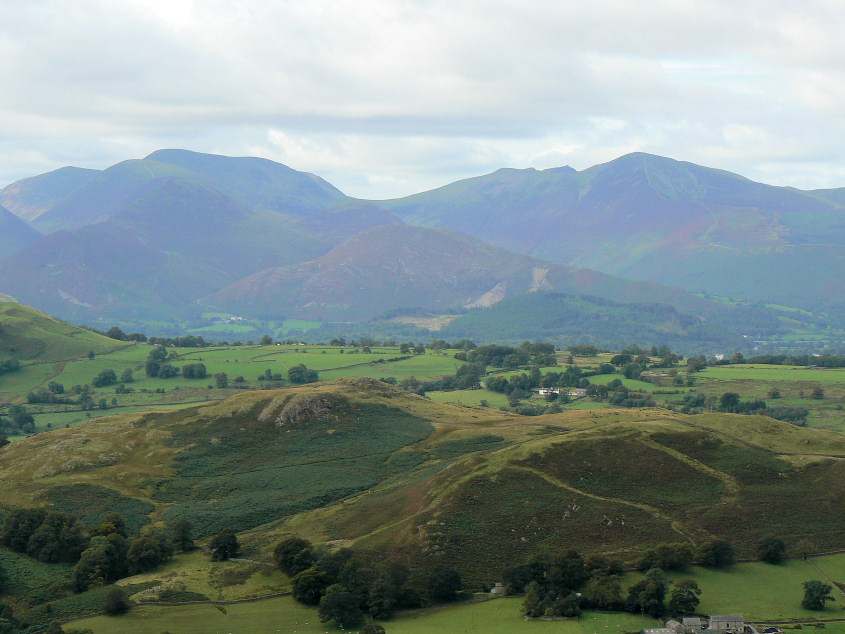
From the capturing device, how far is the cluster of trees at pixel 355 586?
233ft

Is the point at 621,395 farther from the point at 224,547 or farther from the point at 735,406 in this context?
the point at 224,547

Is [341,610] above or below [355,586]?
below

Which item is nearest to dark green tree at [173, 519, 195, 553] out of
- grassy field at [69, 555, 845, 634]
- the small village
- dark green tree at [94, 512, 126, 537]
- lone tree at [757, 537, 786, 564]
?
dark green tree at [94, 512, 126, 537]

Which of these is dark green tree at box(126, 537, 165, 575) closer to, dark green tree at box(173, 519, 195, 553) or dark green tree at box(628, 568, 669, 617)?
dark green tree at box(173, 519, 195, 553)

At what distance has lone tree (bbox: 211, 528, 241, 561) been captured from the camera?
84125 millimetres

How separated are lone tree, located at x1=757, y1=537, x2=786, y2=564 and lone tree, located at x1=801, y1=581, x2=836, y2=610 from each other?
300 inches

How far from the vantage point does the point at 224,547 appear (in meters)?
84.4

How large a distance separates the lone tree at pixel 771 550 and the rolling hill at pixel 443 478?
1672 mm

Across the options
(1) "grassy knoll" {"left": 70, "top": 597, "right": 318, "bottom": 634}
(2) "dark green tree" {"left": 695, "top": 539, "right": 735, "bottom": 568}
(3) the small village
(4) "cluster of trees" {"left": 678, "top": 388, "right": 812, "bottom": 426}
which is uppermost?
(4) "cluster of trees" {"left": 678, "top": 388, "right": 812, "bottom": 426}

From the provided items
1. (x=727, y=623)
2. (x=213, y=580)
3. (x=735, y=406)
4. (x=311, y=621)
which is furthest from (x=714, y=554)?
(x=735, y=406)

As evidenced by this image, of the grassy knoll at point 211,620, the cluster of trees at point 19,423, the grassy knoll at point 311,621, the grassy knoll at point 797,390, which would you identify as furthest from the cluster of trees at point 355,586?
the cluster of trees at point 19,423

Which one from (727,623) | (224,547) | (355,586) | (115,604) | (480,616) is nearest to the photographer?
(727,623)

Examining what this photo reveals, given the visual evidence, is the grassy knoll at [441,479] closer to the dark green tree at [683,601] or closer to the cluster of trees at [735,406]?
the dark green tree at [683,601]

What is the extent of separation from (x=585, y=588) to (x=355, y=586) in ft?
62.3
